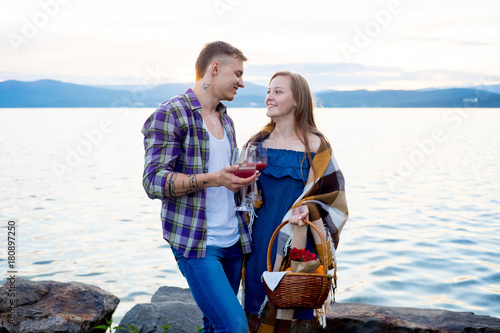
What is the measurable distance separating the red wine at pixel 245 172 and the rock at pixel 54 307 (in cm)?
235

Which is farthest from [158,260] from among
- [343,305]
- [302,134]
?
[302,134]

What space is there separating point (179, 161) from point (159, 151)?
0.16m

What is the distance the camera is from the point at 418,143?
3422 centimetres

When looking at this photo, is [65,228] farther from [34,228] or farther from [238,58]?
[238,58]

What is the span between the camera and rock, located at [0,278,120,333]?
4219mm

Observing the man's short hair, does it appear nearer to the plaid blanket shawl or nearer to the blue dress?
the blue dress

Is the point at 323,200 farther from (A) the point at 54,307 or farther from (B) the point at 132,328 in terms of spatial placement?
(A) the point at 54,307

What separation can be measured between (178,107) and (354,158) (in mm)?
22620

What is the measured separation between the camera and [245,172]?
2.78 meters

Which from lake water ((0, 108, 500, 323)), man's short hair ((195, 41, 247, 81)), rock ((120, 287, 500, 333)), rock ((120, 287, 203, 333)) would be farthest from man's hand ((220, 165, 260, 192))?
lake water ((0, 108, 500, 323))

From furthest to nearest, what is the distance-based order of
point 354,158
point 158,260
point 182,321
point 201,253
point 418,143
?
point 418,143, point 354,158, point 158,260, point 182,321, point 201,253

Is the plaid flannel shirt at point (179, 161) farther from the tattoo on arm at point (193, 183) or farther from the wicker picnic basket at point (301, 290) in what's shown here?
the wicker picnic basket at point (301, 290)

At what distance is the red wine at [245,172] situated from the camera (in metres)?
2.75

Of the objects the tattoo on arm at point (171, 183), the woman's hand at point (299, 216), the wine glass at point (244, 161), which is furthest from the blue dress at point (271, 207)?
the tattoo on arm at point (171, 183)
